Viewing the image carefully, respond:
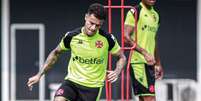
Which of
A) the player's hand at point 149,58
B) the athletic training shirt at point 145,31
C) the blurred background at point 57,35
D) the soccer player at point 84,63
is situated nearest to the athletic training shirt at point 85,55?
the soccer player at point 84,63

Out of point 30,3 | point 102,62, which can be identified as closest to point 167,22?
point 30,3

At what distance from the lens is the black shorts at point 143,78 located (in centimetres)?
1206

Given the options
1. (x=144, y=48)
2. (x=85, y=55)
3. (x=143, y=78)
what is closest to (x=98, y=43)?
(x=85, y=55)

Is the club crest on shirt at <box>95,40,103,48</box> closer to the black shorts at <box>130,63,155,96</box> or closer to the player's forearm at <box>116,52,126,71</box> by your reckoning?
the player's forearm at <box>116,52,126,71</box>

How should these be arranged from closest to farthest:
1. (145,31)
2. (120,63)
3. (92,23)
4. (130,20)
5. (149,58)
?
1. (92,23)
2. (120,63)
3. (149,58)
4. (130,20)
5. (145,31)

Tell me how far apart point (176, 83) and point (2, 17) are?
4.27 metres

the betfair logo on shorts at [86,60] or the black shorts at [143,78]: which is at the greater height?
the betfair logo on shorts at [86,60]

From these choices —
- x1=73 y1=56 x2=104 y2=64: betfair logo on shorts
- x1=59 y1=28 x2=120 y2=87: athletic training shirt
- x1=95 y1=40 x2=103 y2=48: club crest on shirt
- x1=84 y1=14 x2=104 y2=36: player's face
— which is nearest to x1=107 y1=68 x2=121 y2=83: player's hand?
x1=59 y1=28 x2=120 y2=87: athletic training shirt

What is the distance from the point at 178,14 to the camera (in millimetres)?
22094

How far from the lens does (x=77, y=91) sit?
10672mm

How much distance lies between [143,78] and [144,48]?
17.1 inches

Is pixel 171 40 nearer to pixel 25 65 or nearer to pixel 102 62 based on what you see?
pixel 25 65

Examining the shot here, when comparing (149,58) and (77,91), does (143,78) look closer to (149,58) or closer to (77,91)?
(149,58)

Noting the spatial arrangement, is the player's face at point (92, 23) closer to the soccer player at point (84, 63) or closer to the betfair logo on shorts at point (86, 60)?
the soccer player at point (84, 63)
